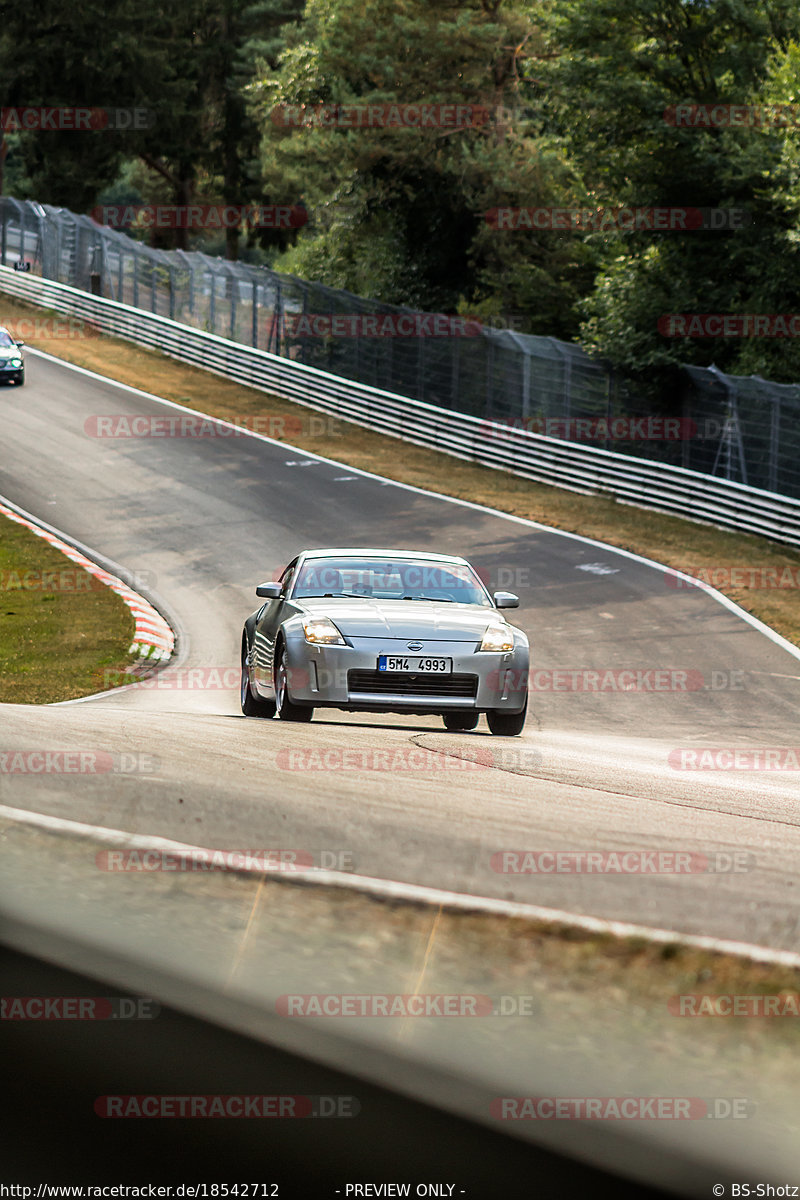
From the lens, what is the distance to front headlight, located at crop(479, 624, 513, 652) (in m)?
10.5

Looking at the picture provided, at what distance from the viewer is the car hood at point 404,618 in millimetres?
10328

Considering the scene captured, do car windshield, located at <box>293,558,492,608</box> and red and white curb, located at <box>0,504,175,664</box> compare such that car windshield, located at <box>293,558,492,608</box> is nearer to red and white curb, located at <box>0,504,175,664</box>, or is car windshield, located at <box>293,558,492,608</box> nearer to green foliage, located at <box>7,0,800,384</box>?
red and white curb, located at <box>0,504,175,664</box>

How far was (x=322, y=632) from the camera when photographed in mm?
10258

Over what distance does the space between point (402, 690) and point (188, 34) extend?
7302 cm

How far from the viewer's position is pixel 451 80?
136ft

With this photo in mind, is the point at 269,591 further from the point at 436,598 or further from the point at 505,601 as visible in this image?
the point at 505,601

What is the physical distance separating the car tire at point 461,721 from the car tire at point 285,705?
150cm

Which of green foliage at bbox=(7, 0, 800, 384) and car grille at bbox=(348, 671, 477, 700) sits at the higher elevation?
green foliage at bbox=(7, 0, 800, 384)

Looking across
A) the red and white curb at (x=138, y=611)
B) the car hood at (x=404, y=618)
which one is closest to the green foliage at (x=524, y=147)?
the red and white curb at (x=138, y=611)

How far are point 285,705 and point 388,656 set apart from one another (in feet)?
3.14

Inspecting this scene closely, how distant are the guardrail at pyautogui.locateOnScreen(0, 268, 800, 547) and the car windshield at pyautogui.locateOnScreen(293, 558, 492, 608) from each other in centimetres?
1543

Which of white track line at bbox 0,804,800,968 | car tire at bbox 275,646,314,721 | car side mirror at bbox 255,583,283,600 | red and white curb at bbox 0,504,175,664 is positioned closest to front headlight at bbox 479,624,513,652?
car tire at bbox 275,646,314,721

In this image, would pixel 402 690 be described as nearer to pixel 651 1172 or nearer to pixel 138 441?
pixel 651 1172

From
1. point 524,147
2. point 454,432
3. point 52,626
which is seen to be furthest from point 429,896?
point 524,147
